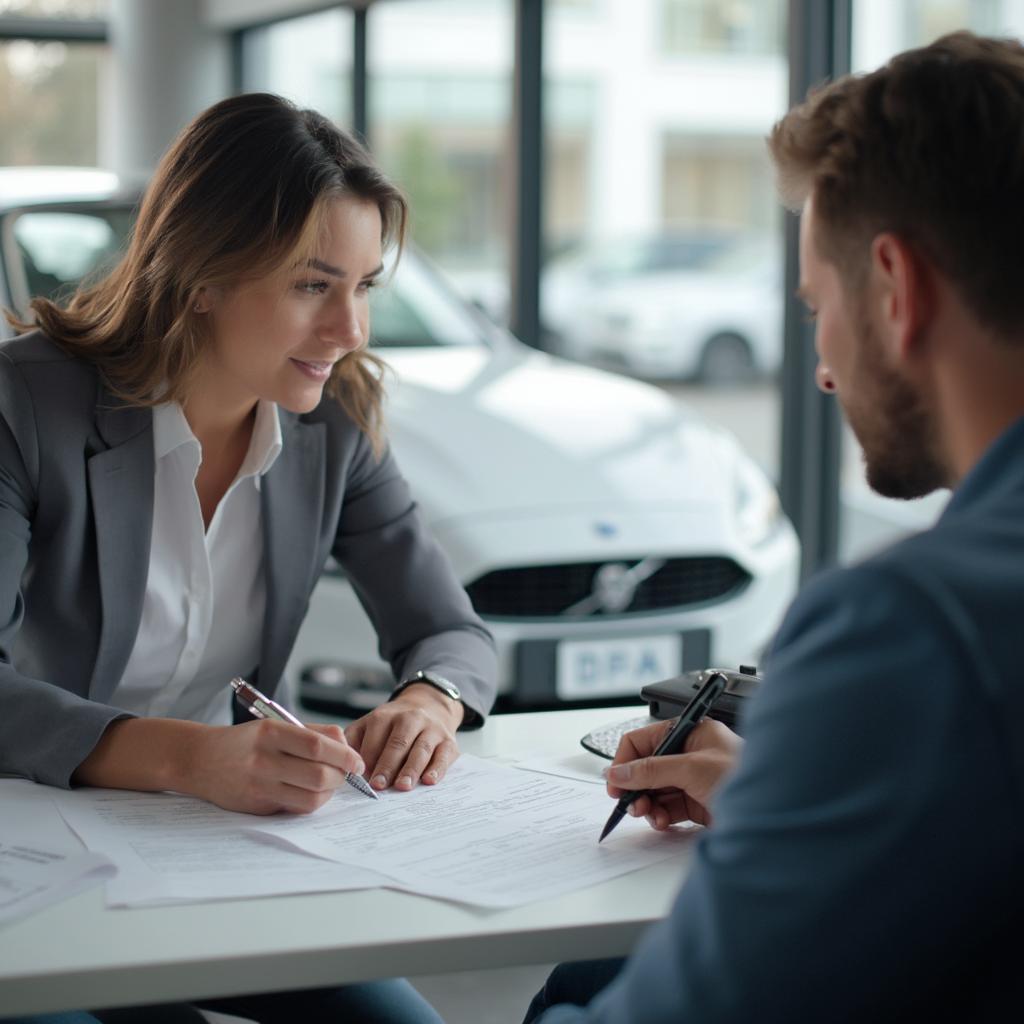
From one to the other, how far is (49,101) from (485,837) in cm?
798

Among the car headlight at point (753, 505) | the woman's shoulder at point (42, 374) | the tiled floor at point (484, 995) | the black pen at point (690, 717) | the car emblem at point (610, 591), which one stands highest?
the woman's shoulder at point (42, 374)

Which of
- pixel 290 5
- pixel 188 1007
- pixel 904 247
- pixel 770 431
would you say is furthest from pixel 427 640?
pixel 290 5

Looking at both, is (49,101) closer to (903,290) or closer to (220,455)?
(220,455)

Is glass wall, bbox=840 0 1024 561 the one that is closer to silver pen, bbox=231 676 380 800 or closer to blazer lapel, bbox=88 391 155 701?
blazer lapel, bbox=88 391 155 701

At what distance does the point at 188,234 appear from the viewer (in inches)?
74.6

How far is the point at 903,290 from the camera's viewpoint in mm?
988

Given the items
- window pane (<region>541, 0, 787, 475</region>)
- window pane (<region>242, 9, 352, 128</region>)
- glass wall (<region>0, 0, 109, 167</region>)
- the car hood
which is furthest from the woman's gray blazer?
glass wall (<region>0, 0, 109, 167</region>)

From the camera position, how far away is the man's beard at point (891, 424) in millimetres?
1019

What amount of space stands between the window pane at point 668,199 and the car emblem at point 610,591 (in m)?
2.81

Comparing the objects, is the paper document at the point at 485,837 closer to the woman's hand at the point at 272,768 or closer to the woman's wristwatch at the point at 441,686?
the woman's hand at the point at 272,768

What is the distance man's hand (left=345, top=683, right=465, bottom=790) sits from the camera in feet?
5.06

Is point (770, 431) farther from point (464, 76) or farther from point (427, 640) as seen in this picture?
point (427, 640)

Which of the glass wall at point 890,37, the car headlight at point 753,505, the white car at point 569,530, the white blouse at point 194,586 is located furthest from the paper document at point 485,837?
the glass wall at point 890,37

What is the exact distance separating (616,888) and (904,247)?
1.89 ft
